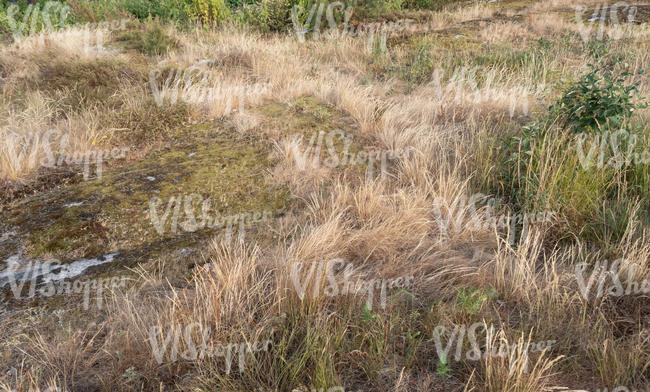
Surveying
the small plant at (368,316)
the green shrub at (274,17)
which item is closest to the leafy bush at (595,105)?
the small plant at (368,316)

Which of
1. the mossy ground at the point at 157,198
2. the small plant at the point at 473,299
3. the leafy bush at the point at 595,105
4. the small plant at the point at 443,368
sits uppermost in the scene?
the leafy bush at the point at 595,105

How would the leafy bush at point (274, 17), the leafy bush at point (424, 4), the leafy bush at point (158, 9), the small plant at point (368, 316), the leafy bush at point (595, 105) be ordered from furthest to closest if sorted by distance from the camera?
1. the leafy bush at point (424, 4)
2. the leafy bush at point (158, 9)
3. the leafy bush at point (274, 17)
4. the leafy bush at point (595, 105)
5. the small plant at point (368, 316)

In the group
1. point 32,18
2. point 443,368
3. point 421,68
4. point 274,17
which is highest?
point 32,18

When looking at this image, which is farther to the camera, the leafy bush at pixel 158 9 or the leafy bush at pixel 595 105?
the leafy bush at pixel 158 9

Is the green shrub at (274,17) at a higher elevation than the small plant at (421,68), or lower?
higher

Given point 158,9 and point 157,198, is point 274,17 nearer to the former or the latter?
point 158,9

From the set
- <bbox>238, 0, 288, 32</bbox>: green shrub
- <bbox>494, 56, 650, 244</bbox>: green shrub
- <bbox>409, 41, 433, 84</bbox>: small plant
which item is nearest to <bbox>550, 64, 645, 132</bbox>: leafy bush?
<bbox>494, 56, 650, 244</bbox>: green shrub

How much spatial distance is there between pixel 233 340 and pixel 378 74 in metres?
6.25

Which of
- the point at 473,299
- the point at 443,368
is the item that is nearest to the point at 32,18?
the point at 473,299

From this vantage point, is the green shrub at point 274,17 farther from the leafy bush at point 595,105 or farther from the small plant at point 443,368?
the small plant at point 443,368

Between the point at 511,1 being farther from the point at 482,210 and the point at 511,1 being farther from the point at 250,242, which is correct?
the point at 250,242

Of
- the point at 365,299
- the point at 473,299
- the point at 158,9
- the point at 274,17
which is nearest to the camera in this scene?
the point at 473,299

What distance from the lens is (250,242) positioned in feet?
10.9

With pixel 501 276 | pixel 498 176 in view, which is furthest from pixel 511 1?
pixel 501 276
